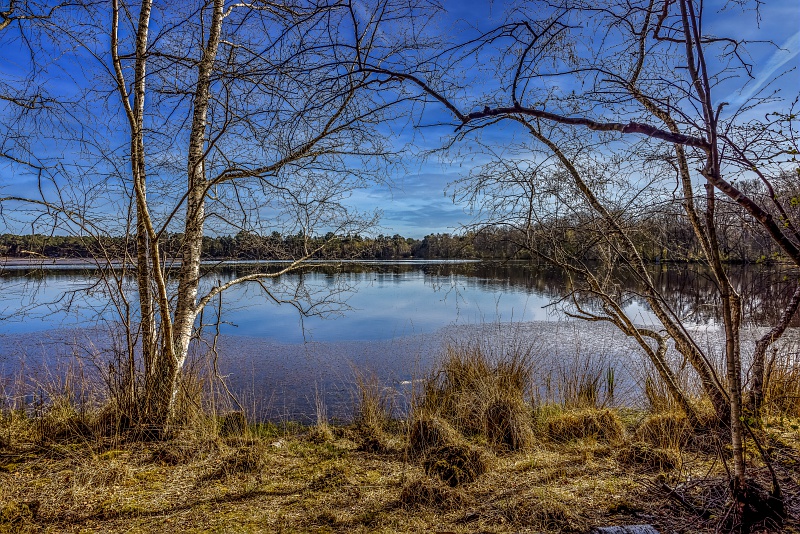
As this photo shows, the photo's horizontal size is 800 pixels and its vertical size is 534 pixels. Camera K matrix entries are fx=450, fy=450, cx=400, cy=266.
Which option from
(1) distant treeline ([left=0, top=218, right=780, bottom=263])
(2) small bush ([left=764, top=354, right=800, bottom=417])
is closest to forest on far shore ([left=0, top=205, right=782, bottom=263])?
(1) distant treeline ([left=0, top=218, right=780, bottom=263])

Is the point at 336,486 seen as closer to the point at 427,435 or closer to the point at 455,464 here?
the point at 455,464

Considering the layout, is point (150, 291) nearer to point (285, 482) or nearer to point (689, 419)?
point (285, 482)

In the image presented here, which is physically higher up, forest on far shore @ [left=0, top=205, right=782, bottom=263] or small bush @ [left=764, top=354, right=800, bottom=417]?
forest on far shore @ [left=0, top=205, right=782, bottom=263]

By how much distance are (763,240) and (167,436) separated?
4902mm

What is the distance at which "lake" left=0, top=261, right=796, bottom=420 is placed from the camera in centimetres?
455

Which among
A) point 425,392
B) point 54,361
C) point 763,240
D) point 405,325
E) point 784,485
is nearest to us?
point 784,485

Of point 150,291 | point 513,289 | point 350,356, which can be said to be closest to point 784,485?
point 150,291

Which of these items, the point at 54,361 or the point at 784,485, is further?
the point at 54,361

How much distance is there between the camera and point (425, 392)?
5391mm

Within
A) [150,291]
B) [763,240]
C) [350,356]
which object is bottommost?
[350,356]

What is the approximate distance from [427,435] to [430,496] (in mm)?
1048

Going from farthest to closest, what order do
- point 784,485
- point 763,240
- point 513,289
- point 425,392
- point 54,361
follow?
1. point 513,289
2. point 54,361
3. point 425,392
4. point 763,240
5. point 784,485

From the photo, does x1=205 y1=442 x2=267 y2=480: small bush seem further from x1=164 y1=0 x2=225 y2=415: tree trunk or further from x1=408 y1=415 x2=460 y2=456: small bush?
x1=408 y1=415 x2=460 y2=456: small bush

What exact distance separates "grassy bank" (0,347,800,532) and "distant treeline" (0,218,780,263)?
1420 mm
